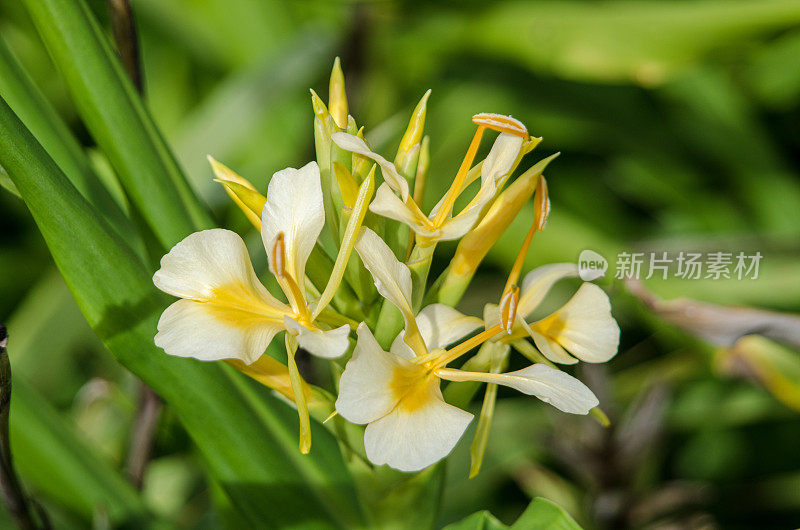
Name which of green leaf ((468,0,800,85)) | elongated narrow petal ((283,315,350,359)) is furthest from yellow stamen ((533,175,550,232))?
green leaf ((468,0,800,85))

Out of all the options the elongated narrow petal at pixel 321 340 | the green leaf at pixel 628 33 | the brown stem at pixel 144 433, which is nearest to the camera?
the elongated narrow petal at pixel 321 340

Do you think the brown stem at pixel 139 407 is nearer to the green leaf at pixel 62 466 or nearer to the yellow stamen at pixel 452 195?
the green leaf at pixel 62 466

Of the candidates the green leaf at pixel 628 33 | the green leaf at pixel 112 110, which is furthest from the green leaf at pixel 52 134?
the green leaf at pixel 628 33

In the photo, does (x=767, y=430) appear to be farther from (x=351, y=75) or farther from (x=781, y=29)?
(x=351, y=75)

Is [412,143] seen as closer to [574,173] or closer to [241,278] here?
[241,278]

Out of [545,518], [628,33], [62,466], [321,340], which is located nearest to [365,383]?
[321,340]

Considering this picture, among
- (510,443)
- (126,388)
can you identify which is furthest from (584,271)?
(126,388)
